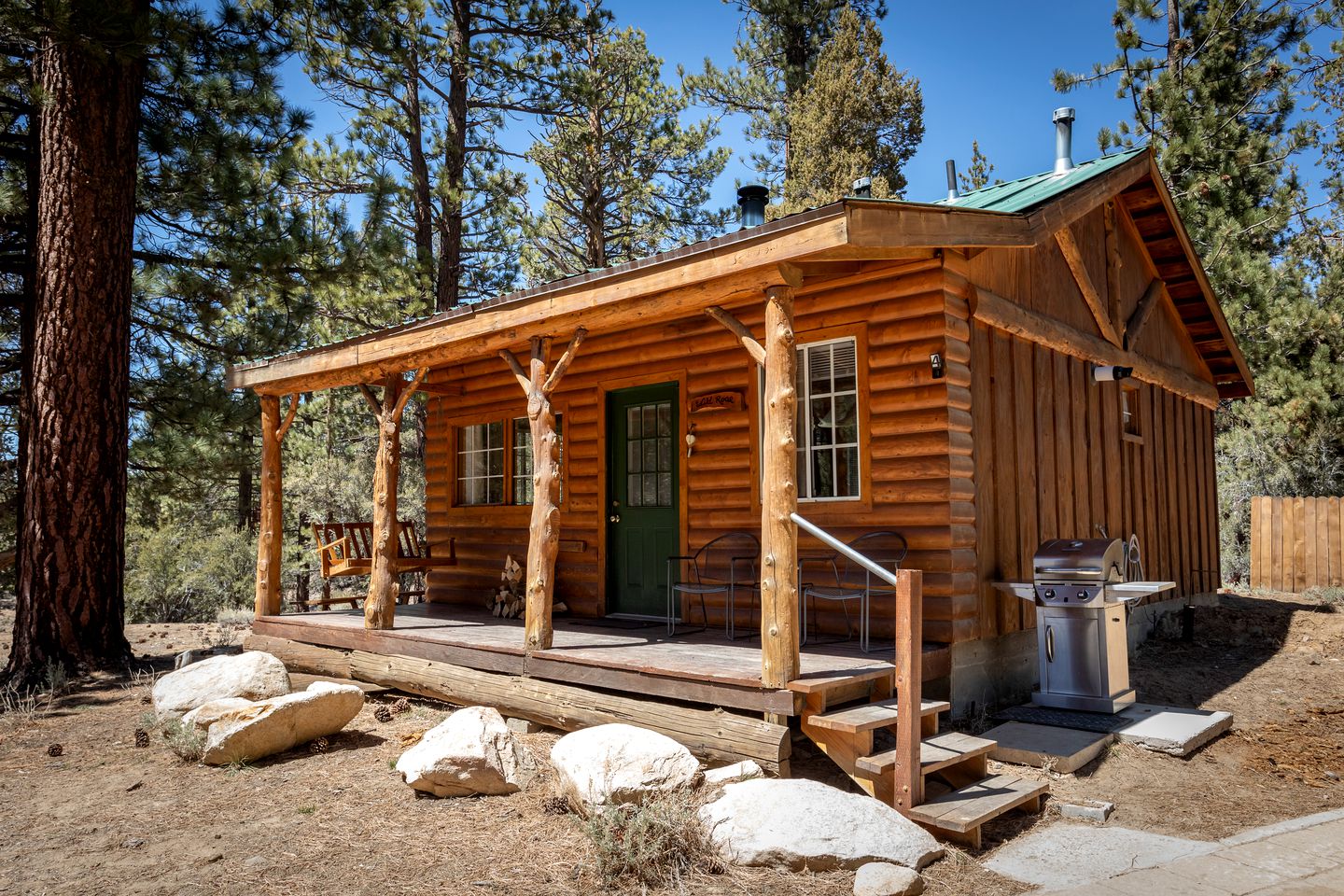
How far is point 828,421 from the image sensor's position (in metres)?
6.66

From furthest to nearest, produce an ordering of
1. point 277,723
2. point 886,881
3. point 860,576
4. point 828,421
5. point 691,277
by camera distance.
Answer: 1. point 828,421
2. point 860,576
3. point 277,723
4. point 691,277
5. point 886,881

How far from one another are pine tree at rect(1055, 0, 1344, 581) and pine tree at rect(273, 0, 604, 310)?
30.2 feet

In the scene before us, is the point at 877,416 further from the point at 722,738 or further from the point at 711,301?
the point at 722,738

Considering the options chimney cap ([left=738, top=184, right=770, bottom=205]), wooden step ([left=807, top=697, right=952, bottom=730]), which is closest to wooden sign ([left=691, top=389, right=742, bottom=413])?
chimney cap ([left=738, top=184, right=770, bottom=205])

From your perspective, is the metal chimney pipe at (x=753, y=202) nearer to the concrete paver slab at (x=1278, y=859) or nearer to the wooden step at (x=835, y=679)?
the wooden step at (x=835, y=679)

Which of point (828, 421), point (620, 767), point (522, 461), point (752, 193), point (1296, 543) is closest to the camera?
point (620, 767)

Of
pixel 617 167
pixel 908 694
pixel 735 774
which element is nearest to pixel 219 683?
pixel 735 774

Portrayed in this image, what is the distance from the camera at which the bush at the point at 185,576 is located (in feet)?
43.3

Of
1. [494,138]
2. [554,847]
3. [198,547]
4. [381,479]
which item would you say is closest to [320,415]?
[198,547]

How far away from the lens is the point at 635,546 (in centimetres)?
799

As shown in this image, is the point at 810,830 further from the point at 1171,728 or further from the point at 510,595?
the point at 510,595

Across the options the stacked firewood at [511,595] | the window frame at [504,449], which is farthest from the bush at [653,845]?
the window frame at [504,449]

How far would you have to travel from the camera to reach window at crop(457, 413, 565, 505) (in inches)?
357

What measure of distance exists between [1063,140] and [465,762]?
7903mm
